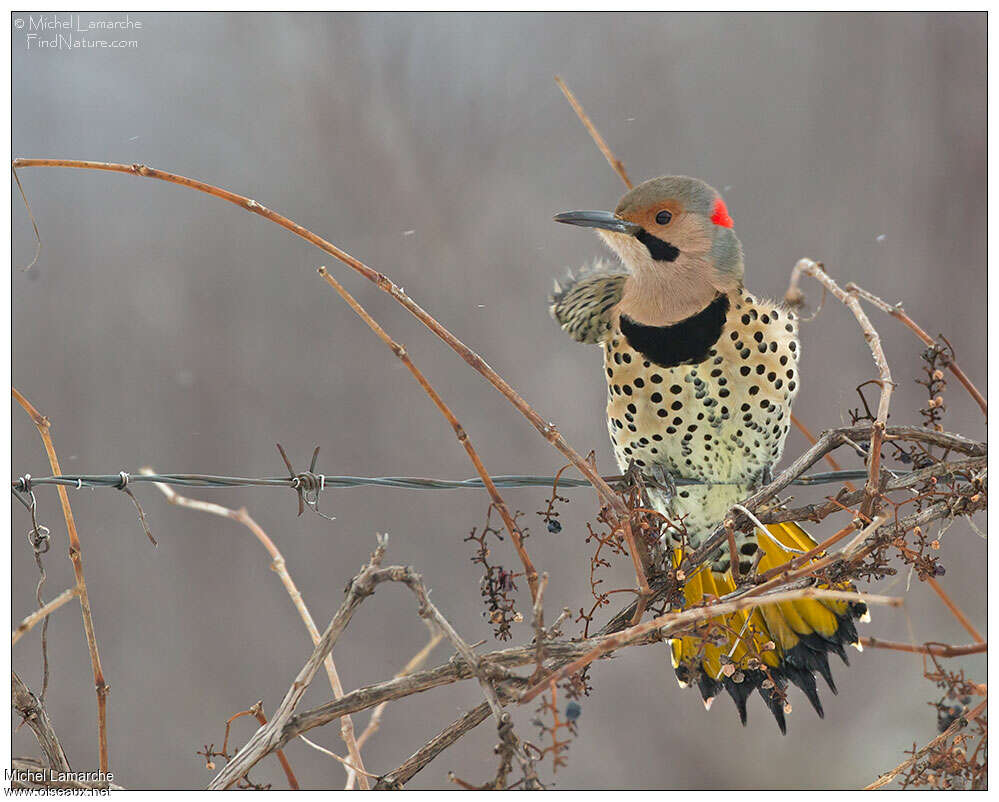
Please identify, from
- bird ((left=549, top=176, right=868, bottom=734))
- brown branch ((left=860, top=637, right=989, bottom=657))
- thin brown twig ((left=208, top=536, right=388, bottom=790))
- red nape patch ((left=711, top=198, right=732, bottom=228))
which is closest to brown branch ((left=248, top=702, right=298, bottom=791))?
thin brown twig ((left=208, top=536, right=388, bottom=790))

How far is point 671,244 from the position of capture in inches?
66.1

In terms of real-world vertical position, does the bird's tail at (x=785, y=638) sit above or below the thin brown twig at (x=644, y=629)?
below

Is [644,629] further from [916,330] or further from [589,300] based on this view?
[589,300]

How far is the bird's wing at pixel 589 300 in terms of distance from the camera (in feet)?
5.95

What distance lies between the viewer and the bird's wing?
181 cm

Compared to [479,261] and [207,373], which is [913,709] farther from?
[207,373]

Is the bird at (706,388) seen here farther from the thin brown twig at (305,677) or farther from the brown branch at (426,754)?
the thin brown twig at (305,677)

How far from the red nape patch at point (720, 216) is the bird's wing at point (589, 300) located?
0.21m

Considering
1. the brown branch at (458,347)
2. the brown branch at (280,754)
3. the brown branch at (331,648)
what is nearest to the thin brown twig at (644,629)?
the brown branch at (331,648)

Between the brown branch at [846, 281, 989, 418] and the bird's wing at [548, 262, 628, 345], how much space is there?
53 centimetres

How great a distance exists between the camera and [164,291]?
2.59 metres

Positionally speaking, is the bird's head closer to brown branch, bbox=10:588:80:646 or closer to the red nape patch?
the red nape patch

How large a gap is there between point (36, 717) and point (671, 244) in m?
1.29

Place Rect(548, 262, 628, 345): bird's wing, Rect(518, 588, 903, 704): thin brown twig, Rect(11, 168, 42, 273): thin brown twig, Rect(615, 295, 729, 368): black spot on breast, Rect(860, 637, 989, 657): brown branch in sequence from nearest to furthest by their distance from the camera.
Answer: Rect(518, 588, 903, 704): thin brown twig → Rect(860, 637, 989, 657): brown branch → Rect(11, 168, 42, 273): thin brown twig → Rect(615, 295, 729, 368): black spot on breast → Rect(548, 262, 628, 345): bird's wing
